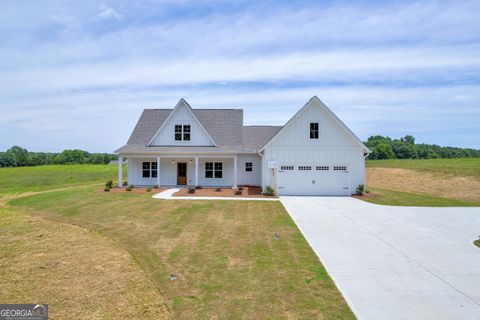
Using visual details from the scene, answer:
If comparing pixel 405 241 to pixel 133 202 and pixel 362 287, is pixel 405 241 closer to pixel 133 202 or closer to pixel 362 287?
pixel 362 287

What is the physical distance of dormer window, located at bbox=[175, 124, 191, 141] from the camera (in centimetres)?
2420

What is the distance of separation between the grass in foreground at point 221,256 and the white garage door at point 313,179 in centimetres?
526

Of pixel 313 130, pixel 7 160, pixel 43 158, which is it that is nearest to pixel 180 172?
pixel 313 130

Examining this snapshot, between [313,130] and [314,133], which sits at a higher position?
[313,130]

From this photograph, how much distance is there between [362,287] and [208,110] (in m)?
23.0

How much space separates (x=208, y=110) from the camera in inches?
1081

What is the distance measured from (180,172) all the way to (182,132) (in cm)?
327

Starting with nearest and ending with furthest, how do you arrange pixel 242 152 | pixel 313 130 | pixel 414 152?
pixel 313 130 → pixel 242 152 → pixel 414 152

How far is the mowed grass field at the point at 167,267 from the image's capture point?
5.58 meters

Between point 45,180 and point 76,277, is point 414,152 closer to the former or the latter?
point 45,180

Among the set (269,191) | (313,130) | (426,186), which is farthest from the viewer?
(426,186)

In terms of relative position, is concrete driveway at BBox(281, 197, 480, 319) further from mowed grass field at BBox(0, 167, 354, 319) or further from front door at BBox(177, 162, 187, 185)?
front door at BBox(177, 162, 187, 185)

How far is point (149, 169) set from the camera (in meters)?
24.4

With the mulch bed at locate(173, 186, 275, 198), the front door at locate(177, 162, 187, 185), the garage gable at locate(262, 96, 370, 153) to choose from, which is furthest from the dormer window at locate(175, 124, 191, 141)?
the garage gable at locate(262, 96, 370, 153)
